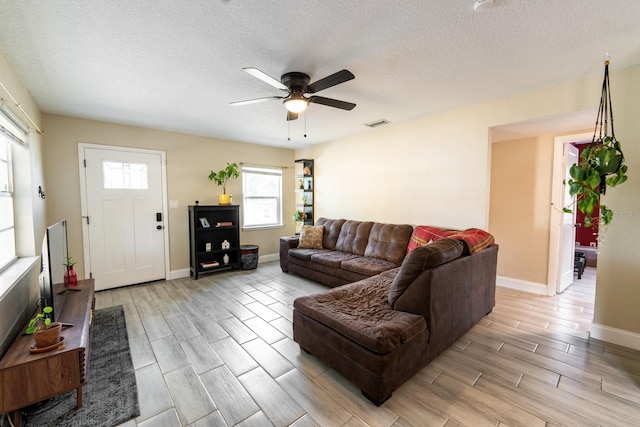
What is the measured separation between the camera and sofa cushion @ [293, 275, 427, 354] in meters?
1.70

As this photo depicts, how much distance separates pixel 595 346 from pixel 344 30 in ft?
11.2

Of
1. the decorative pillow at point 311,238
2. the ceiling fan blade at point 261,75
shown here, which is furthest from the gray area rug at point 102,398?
the decorative pillow at point 311,238

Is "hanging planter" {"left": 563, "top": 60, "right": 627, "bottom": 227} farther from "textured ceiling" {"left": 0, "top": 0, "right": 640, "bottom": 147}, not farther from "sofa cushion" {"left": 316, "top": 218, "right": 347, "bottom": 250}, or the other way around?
"sofa cushion" {"left": 316, "top": 218, "right": 347, "bottom": 250}

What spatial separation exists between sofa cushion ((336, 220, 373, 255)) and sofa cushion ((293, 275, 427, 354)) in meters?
1.59

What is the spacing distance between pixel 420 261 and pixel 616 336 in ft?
7.04

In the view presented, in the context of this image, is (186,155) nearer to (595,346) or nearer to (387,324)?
(387,324)

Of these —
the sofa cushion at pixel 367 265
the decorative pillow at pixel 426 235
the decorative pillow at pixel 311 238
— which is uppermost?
the decorative pillow at pixel 426 235

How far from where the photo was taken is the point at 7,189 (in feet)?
7.89

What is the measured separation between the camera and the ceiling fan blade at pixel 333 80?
6.38 ft

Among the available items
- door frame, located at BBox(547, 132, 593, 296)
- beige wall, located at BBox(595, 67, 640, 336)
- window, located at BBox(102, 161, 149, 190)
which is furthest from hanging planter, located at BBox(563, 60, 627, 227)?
window, located at BBox(102, 161, 149, 190)

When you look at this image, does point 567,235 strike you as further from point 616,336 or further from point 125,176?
point 125,176

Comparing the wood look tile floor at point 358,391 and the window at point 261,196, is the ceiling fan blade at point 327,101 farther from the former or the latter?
the window at point 261,196

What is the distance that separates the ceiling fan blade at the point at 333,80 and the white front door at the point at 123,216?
327cm

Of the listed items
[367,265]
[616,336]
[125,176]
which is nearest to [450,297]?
[367,265]
